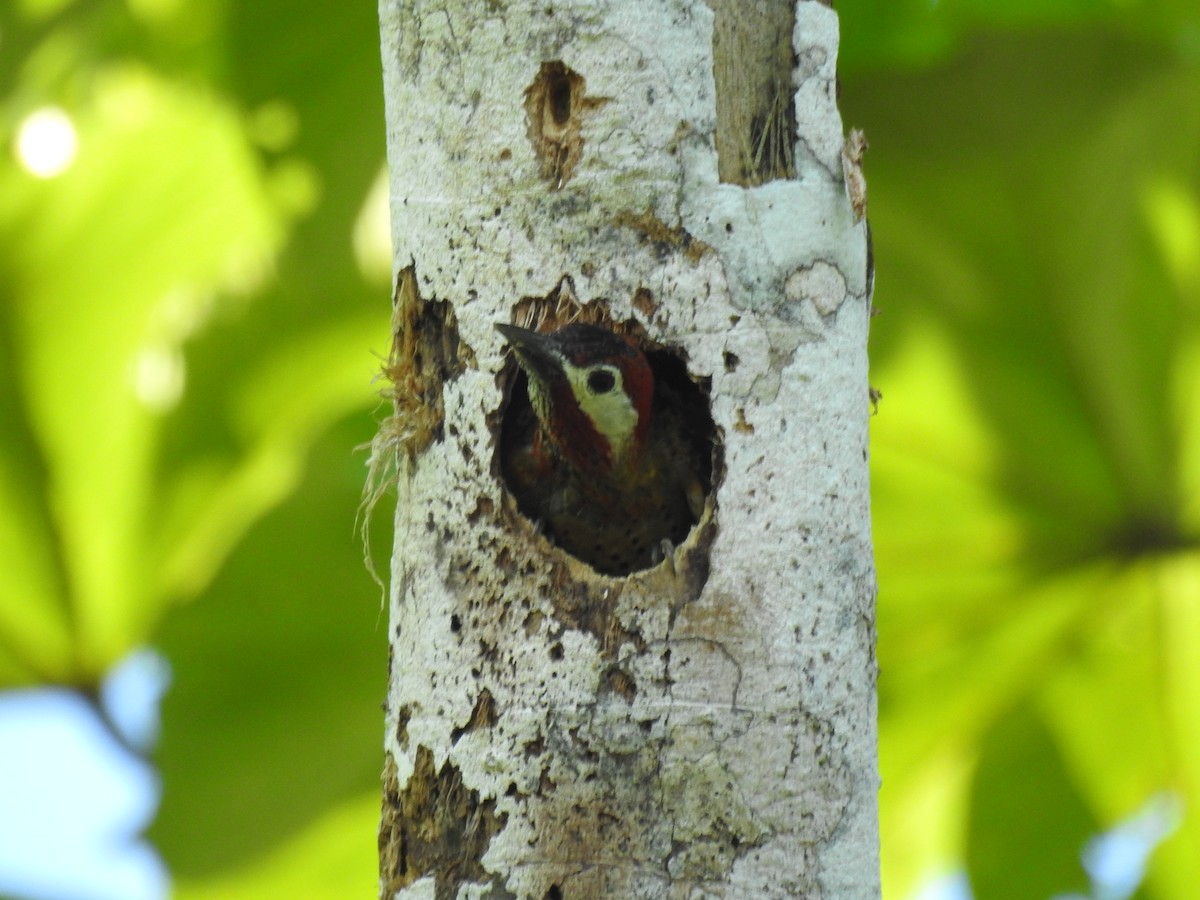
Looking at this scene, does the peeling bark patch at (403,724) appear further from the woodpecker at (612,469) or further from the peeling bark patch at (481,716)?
the woodpecker at (612,469)

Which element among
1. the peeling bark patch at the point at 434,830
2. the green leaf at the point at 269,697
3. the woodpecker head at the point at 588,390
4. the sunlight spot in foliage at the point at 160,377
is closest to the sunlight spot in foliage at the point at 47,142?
the sunlight spot in foliage at the point at 160,377

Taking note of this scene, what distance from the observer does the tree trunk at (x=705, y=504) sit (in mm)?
1993

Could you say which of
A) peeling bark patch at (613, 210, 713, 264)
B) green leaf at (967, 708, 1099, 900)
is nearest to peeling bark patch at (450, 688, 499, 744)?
peeling bark patch at (613, 210, 713, 264)

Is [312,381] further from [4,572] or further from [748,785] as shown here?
[748,785]

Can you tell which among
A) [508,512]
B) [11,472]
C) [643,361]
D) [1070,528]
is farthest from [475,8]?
[11,472]

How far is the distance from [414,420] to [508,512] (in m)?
0.24

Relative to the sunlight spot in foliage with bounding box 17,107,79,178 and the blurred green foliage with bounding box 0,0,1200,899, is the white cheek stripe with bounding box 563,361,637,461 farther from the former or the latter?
the sunlight spot in foliage with bounding box 17,107,79,178

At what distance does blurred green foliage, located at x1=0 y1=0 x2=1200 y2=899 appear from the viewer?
14.7ft

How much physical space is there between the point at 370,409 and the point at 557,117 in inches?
93.7

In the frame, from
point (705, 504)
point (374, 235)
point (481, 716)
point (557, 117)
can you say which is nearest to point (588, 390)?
point (705, 504)

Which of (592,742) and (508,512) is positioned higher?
(508,512)

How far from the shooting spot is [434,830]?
2078 millimetres

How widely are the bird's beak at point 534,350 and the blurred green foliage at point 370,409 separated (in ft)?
6.88

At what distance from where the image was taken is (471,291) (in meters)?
2.21
